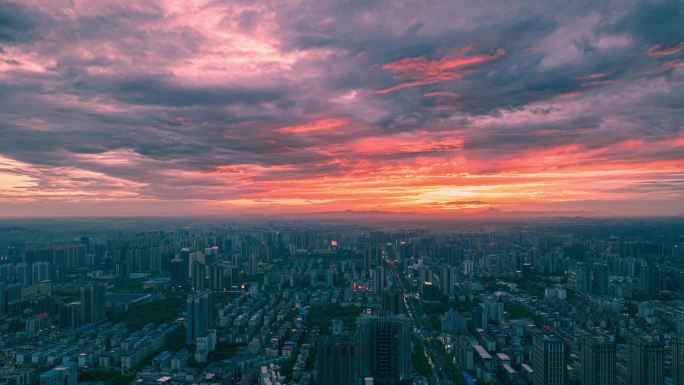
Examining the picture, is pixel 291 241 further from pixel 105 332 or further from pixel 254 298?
pixel 105 332

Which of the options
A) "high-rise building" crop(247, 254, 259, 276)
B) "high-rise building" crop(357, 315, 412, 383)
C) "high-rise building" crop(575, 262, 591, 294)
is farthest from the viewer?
"high-rise building" crop(247, 254, 259, 276)

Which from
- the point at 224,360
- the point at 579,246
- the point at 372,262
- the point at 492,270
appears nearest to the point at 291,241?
the point at 372,262

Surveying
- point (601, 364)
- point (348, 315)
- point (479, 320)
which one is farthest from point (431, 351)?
point (601, 364)

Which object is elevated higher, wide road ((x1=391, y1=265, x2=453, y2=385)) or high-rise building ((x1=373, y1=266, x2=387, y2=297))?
high-rise building ((x1=373, y1=266, x2=387, y2=297))

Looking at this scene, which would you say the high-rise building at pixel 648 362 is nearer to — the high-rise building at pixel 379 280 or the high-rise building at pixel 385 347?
the high-rise building at pixel 385 347

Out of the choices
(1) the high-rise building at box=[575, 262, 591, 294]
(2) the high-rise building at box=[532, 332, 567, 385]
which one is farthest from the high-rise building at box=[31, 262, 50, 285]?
(1) the high-rise building at box=[575, 262, 591, 294]

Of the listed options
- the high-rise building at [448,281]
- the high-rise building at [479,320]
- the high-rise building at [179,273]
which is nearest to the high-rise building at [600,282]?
the high-rise building at [448,281]

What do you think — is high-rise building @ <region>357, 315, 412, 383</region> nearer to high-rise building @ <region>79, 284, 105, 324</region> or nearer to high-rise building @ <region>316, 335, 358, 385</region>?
high-rise building @ <region>316, 335, 358, 385</region>
